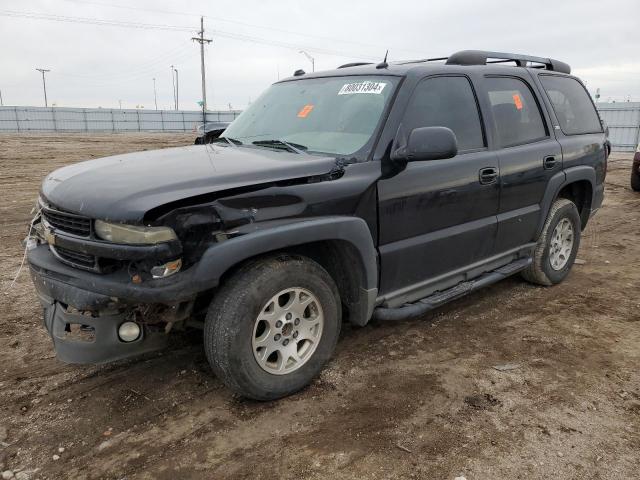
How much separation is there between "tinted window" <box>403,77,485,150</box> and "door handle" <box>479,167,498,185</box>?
189 mm

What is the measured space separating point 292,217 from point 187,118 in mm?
48603

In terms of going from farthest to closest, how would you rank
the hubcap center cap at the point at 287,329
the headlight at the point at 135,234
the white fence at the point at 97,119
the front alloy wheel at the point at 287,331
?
the white fence at the point at 97,119 → the hubcap center cap at the point at 287,329 → the front alloy wheel at the point at 287,331 → the headlight at the point at 135,234

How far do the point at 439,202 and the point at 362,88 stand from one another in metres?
0.95

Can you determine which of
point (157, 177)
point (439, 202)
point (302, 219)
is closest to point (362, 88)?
point (439, 202)

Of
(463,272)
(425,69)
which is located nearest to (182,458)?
(463,272)

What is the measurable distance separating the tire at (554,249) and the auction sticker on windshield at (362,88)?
222 cm

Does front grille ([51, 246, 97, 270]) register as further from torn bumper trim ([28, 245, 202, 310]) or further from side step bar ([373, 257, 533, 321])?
side step bar ([373, 257, 533, 321])

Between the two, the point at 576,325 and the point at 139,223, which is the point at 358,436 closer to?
the point at 139,223

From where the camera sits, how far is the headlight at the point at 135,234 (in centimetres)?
238

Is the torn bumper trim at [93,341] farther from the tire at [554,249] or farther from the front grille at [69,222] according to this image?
the tire at [554,249]

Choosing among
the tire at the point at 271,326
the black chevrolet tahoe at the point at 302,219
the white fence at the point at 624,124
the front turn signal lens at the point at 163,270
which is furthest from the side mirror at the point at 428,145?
the white fence at the point at 624,124

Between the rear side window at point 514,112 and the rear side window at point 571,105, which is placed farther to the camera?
the rear side window at point 571,105

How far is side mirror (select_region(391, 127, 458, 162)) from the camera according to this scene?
302 centimetres

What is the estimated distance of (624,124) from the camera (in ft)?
68.4
